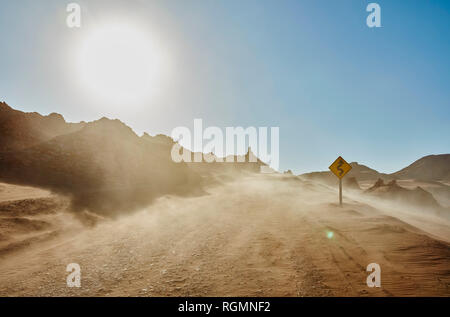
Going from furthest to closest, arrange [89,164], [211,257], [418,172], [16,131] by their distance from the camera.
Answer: [418,172] < [16,131] < [89,164] < [211,257]

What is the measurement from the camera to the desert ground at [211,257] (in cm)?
439

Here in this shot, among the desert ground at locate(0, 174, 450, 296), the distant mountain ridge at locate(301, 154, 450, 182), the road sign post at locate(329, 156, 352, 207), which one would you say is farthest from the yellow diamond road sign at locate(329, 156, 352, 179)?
the distant mountain ridge at locate(301, 154, 450, 182)

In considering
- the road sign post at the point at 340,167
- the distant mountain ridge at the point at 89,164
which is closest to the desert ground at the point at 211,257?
the distant mountain ridge at the point at 89,164

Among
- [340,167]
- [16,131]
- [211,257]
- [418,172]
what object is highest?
[16,131]

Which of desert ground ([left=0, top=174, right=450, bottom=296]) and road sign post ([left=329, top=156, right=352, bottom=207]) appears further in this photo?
road sign post ([left=329, top=156, right=352, bottom=207])

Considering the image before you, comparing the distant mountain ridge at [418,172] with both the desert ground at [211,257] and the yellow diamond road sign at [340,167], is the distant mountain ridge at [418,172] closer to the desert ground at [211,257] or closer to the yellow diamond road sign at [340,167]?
the yellow diamond road sign at [340,167]

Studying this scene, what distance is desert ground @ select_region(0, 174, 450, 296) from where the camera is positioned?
14.4ft

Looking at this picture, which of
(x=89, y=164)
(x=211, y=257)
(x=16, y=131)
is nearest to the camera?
(x=211, y=257)

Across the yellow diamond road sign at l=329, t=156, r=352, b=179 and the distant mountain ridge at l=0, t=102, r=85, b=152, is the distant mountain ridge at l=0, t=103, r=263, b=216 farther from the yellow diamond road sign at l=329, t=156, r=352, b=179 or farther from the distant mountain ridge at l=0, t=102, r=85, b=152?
the yellow diamond road sign at l=329, t=156, r=352, b=179

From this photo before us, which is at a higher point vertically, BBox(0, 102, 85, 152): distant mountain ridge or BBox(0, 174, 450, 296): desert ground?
BBox(0, 102, 85, 152): distant mountain ridge

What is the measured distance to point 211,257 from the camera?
6184 mm

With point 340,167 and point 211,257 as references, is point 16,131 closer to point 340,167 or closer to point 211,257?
point 211,257

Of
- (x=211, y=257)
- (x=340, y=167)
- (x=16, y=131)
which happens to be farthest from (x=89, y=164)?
(x=340, y=167)

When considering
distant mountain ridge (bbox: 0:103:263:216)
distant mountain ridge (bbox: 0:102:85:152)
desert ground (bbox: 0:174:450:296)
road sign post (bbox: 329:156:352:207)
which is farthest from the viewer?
distant mountain ridge (bbox: 0:102:85:152)
